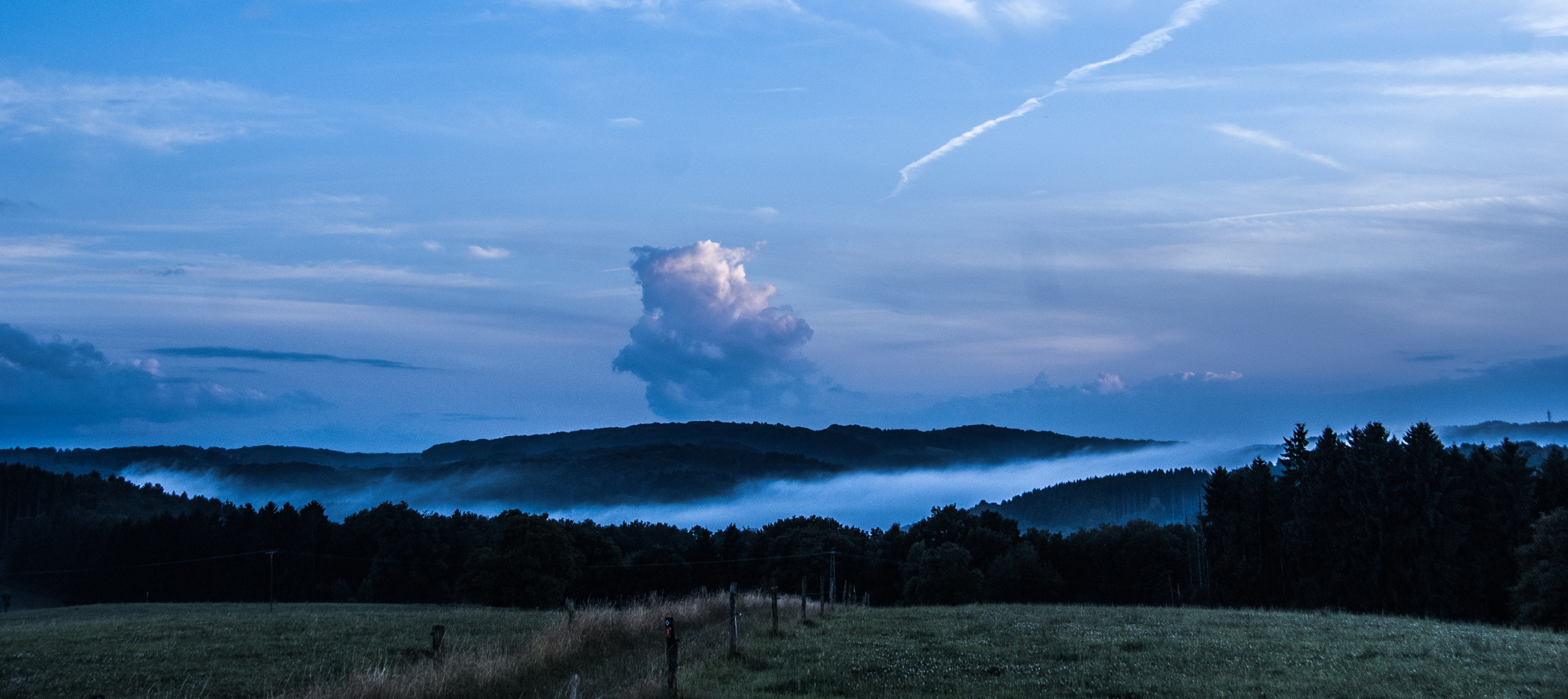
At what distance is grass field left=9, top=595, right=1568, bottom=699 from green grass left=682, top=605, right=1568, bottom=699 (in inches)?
2.8

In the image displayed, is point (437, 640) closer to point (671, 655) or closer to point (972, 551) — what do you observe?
point (671, 655)

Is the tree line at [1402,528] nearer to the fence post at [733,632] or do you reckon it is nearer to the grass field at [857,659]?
the grass field at [857,659]

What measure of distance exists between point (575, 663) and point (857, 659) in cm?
546

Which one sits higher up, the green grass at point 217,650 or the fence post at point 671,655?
the fence post at point 671,655

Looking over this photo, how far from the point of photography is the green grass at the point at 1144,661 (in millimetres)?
14305

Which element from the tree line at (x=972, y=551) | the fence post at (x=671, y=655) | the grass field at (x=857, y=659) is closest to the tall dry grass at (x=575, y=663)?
the grass field at (x=857, y=659)

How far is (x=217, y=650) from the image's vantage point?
3077 centimetres

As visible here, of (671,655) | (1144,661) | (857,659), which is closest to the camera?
(671,655)

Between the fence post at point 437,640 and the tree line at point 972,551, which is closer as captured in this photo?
the fence post at point 437,640

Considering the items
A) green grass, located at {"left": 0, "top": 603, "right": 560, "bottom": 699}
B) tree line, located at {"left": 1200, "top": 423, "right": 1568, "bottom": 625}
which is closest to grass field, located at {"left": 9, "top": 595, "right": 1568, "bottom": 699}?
green grass, located at {"left": 0, "top": 603, "right": 560, "bottom": 699}

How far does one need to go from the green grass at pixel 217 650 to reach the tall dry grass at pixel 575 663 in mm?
1285

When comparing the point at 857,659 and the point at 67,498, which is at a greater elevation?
the point at 857,659

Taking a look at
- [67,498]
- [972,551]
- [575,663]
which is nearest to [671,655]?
[575,663]

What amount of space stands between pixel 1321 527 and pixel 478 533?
89.4 meters
